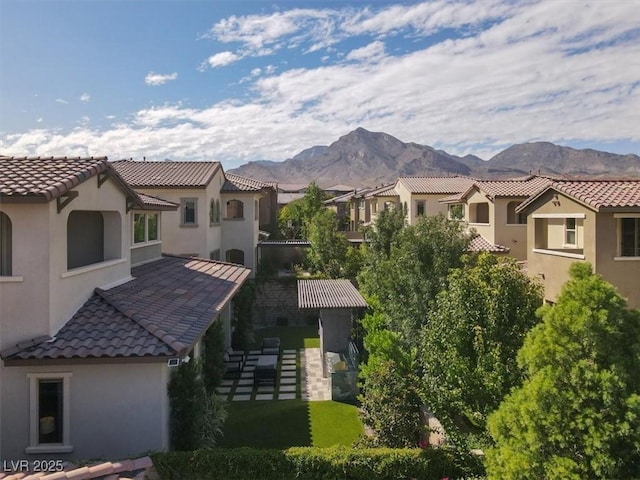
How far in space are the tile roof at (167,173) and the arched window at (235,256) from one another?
603 centimetres

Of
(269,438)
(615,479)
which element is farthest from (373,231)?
(615,479)

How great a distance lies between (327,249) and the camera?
111 ft

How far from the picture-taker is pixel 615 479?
6.48 metres

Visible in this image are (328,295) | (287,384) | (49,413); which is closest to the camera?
(49,413)

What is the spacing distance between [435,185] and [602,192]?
1060 inches

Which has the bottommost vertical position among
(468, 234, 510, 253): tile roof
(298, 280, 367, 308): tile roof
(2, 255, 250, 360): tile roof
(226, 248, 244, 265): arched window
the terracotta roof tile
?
(298, 280, 367, 308): tile roof

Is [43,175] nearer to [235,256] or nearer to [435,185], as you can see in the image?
[235,256]

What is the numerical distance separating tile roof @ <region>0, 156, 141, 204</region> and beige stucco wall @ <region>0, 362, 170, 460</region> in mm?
3542

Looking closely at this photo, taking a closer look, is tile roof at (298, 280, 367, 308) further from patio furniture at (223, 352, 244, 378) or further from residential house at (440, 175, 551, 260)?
residential house at (440, 175, 551, 260)

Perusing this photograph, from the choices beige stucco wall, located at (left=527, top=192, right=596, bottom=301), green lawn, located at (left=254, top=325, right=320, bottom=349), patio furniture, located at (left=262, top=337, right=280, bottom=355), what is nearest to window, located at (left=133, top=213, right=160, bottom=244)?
patio furniture, located at (left=262, top=337, right=280, bottom=355)

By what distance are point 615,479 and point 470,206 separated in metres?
28.1

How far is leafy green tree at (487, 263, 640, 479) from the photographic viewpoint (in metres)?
6.47

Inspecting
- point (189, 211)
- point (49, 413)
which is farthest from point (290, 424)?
point (189, 211)

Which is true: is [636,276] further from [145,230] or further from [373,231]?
[145,230]
